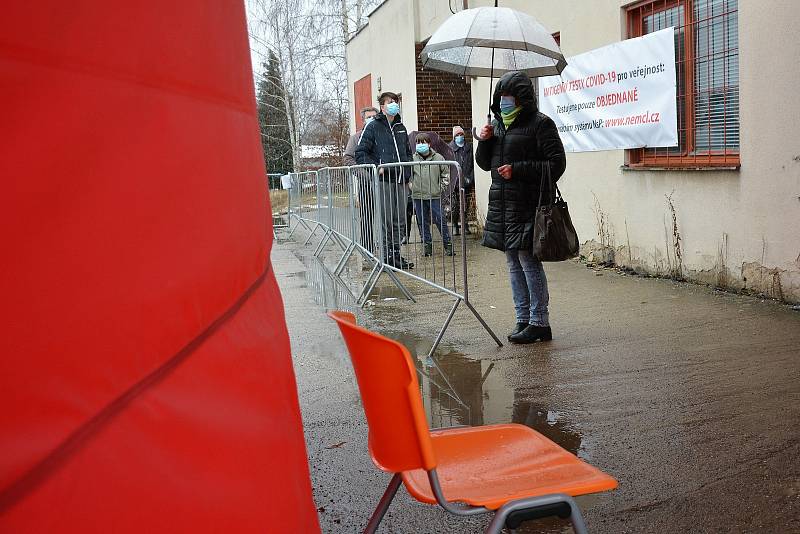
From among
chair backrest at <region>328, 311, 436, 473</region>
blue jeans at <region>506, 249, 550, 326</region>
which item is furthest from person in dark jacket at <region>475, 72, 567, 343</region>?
chair backrest at <region>328, 311, 436, 473</region>

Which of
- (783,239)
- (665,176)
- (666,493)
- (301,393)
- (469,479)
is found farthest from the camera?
(665,176)

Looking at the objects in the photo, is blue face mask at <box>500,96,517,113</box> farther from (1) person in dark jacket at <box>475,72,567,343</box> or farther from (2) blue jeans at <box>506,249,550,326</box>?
(2) blue jeans at <box>506,249,550,326</box>

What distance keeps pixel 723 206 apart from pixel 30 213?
7833mm

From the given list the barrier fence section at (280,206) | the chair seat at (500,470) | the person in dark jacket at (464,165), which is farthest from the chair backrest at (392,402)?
the barrier fence section at (280,206)

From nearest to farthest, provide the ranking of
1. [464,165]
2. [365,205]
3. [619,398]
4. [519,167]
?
1. [619,398]
2. [519,167]
3. [365,205]
4. [464,165]

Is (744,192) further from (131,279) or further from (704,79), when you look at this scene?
(131,279)

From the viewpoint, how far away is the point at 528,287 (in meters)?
6.52

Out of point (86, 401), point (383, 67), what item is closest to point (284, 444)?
point (86, 401)

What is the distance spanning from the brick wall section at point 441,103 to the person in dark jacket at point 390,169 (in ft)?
22.4

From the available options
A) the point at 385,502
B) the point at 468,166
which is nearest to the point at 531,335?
the point at 385,502

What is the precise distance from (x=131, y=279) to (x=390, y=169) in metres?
7.35

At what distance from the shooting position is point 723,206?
8094 mm

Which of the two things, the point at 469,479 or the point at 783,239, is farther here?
the point at 783,239

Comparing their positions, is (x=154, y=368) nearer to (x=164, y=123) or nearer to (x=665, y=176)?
(x=164, y=123)
